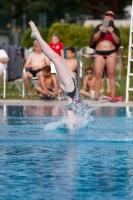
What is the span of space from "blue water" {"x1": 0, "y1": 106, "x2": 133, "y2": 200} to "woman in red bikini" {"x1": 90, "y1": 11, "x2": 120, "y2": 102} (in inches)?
131

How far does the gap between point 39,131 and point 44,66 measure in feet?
23.9

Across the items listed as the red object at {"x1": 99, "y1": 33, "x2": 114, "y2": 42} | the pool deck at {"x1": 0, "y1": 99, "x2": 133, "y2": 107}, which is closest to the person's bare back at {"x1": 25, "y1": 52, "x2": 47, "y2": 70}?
the pool deck at {"x1": 0, "y1": 99, "x2": 133, "y2": 107}

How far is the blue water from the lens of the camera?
6.43 metres

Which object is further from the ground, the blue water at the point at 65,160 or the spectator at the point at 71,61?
the spectator at the point at 71,61

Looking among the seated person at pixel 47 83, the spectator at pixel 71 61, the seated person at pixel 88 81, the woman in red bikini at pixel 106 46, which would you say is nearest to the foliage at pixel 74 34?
the seated person at pixel 88 81

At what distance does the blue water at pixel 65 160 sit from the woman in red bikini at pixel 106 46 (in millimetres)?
3326

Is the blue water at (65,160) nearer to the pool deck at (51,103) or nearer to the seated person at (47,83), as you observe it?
the pool deck at (51,103)

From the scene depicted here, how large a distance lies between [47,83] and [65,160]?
9813mm

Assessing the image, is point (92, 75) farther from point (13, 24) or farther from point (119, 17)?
point (13, 24)

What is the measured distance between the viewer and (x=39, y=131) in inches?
432

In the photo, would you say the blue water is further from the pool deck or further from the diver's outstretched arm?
the pool deck

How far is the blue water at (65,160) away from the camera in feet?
21.1

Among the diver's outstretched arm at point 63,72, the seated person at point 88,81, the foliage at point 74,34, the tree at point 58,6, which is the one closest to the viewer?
the diver's outstretched arm at point 63,72

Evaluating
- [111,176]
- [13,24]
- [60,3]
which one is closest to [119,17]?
[60,3]
